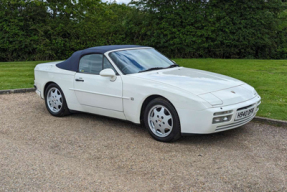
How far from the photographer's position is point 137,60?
21.9ft

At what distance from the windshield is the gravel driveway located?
1138mm

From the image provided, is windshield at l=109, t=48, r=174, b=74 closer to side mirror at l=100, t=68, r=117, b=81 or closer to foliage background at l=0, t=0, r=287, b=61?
side mirror at l=100, t=68, r=117, b=81

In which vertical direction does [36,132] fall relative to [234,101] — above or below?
below

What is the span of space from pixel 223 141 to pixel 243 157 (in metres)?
0.75

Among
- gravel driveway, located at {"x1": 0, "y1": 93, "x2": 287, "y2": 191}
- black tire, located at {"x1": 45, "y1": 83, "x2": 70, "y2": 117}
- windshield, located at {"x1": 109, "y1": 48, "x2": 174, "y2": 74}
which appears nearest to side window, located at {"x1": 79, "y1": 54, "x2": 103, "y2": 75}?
windshield, located at {"x1": 109, "y1": 48, "x2": 174, "y2": 74}

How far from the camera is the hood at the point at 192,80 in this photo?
5.64m

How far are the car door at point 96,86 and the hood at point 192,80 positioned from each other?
1.85ft

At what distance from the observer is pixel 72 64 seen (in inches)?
288

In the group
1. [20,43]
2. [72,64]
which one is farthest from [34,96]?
[20,43]

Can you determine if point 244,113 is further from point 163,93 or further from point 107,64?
point 107,64

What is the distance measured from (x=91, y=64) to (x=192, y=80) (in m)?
2.09

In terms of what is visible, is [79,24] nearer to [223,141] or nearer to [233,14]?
[233,14]

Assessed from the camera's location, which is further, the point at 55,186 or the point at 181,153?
the point at 181,153

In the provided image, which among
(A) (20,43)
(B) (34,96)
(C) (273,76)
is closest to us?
(B) (34,96)
